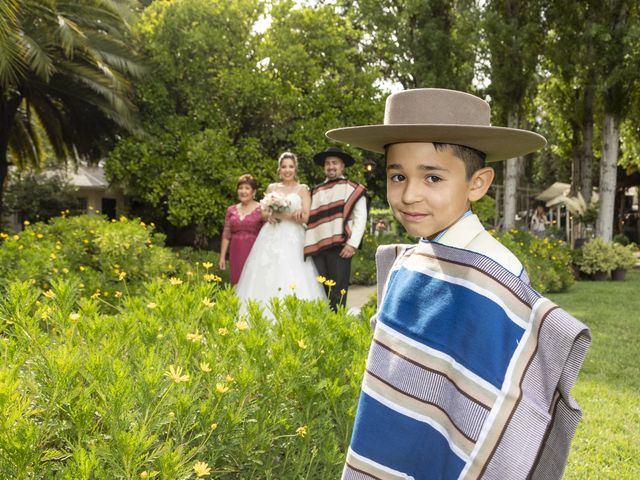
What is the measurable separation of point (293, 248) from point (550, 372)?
580 cm

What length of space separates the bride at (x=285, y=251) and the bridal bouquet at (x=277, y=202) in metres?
0.05

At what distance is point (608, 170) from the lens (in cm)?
1738

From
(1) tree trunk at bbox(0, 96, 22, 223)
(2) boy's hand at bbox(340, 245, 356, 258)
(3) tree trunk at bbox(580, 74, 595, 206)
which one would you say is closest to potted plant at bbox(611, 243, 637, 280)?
(3) tree trunk at bbox(580, 74, 595, 206)

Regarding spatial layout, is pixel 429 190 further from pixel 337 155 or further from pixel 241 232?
pixel 241 232

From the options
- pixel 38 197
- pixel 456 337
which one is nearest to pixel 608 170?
pixel 456 337

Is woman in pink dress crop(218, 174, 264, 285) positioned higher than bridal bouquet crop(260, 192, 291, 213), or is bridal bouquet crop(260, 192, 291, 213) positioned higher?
bridal bouquet crop(260, 192, 291, 213)

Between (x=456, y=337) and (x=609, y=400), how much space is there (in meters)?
4.39

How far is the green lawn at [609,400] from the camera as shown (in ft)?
13.4

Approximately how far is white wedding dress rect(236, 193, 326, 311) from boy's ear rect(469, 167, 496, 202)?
204 inches

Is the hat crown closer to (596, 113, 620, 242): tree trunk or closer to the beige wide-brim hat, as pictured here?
the beige wide-brim hat

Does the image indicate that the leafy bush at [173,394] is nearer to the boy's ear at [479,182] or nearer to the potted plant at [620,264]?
the boy's ear at [479,182]

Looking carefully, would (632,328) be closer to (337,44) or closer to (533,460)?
(533,460)

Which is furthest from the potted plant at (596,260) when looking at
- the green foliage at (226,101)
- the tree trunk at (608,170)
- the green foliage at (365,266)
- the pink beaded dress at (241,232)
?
the pink beaded dress at (241,232)

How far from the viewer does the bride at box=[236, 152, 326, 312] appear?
23.6ft
